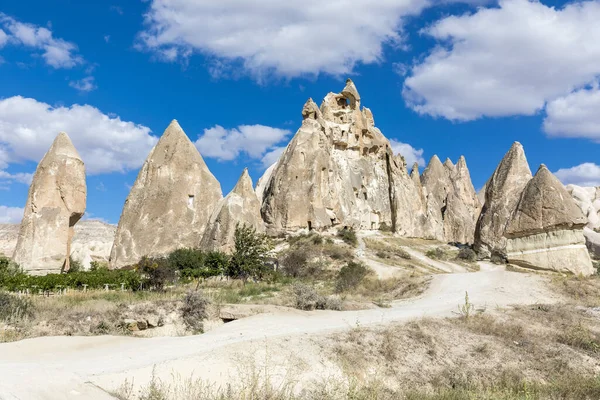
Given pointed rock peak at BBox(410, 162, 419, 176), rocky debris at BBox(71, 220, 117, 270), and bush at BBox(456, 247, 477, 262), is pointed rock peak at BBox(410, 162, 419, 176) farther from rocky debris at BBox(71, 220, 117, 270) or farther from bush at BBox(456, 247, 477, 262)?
rocky debris at BBox(71, 220, 117, 270)

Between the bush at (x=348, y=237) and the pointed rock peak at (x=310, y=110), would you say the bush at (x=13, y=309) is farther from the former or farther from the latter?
the pointed rock peak at (x=310, y=110)

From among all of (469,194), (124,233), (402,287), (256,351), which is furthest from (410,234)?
(256,351)

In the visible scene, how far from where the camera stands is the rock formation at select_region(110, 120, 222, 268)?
2534 centimetres

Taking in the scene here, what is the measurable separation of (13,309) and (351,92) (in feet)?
127

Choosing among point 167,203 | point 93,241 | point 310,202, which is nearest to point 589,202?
point 310,202

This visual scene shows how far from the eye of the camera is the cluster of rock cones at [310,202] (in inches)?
651

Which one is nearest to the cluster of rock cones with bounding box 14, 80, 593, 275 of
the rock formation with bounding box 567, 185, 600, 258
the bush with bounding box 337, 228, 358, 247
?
the bush with bounding box 337, 228, 358, 247

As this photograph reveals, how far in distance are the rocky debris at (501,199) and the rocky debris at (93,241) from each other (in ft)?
76.3

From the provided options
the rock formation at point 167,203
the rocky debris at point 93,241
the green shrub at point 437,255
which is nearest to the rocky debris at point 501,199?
the green shrub at point 437,255

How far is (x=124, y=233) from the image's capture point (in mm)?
25594

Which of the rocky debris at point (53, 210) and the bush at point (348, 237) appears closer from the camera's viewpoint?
the rocky debris at point (53, 210)

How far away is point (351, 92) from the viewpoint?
45.2 m

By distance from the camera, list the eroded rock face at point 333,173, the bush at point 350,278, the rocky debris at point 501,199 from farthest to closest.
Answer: the eroded rock face at point 333,173 < the rocky debris at point 501,199 < the bush at point 350,278

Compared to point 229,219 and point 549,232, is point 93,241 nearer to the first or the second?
point 229,219
